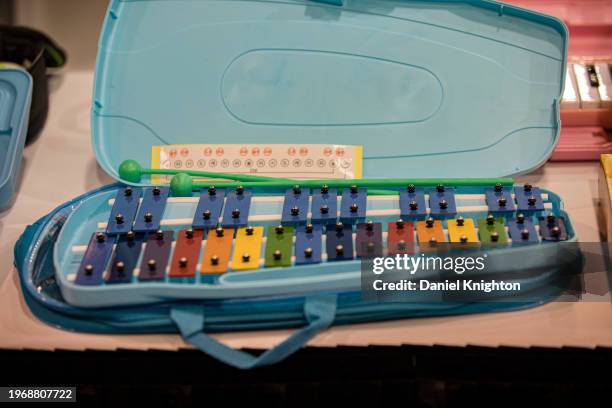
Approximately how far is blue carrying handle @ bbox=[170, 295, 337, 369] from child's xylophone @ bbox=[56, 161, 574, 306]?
1.1 inches

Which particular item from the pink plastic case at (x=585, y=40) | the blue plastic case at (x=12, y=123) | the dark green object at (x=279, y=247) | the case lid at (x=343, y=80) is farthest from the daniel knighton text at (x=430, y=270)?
the blue plastic case at (x=12, y=123)

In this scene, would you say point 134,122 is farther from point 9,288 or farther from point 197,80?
point 9,288

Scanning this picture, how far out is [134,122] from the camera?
1.41 meters

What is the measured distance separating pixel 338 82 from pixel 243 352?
560 millimetres

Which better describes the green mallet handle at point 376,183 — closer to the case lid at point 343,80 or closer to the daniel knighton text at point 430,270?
the case lid at point 343,80

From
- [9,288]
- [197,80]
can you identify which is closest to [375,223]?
[197,80]

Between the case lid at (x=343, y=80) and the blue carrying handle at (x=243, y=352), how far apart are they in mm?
342

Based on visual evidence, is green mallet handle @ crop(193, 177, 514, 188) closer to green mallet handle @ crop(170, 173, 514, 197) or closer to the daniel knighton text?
green mallet handle @ crop(170, 173, 514, 197)

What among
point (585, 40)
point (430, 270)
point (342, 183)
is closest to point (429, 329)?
point (430, 270)

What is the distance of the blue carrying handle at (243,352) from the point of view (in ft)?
3.54

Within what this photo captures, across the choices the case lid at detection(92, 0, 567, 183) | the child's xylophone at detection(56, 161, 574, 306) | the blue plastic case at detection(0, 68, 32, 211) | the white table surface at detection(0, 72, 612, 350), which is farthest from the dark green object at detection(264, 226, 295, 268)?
the blue plastic case at detection(0, 68, 32, 211)

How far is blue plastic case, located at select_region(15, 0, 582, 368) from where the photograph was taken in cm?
137

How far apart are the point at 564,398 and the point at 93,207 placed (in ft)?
2.79

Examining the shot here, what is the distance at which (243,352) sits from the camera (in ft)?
3.65
